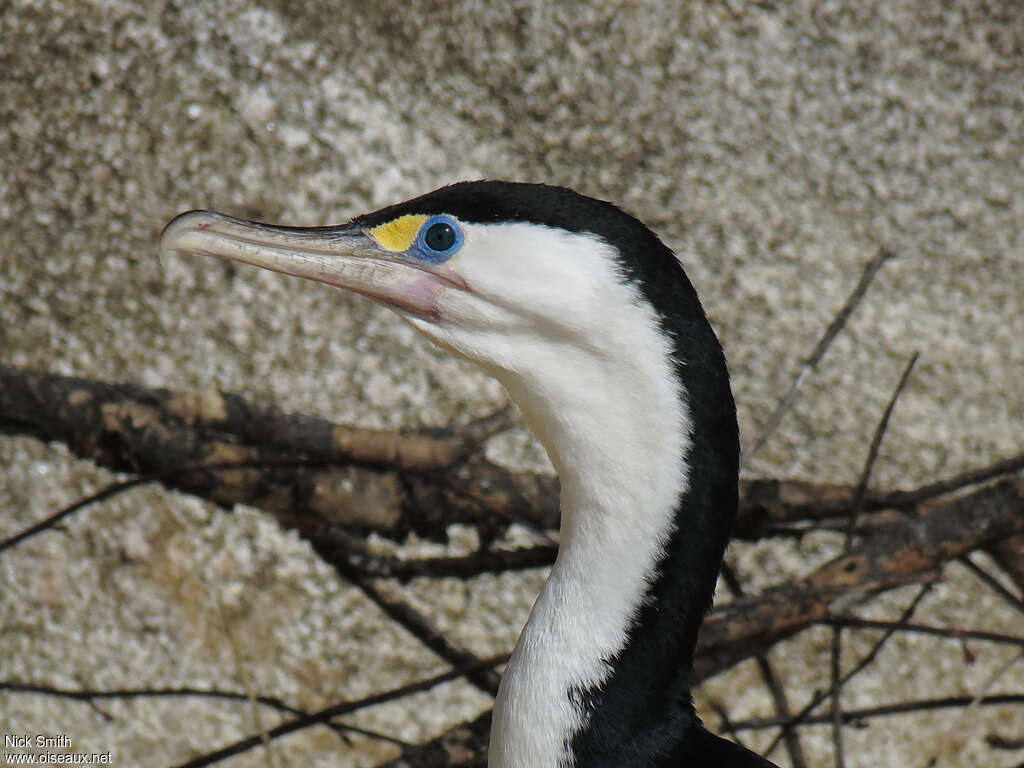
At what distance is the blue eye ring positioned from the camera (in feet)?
4.01

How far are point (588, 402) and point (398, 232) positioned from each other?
0.31 metres

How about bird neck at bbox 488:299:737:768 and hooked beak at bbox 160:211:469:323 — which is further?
hooked beak at bbox 160:211:469:323

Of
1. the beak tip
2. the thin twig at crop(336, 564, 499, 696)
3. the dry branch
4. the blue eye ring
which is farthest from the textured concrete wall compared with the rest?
the blue eye ring

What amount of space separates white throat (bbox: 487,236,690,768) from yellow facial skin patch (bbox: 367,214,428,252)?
188 millimetres

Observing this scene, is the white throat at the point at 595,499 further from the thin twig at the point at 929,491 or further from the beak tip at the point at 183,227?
the thin twig at the point at 929,491

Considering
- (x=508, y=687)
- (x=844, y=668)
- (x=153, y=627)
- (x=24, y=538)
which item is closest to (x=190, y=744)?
(x=153, y=627)

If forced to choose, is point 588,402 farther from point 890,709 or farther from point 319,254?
point 890,709

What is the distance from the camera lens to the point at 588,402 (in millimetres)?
1168

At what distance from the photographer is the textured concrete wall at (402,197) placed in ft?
7.47

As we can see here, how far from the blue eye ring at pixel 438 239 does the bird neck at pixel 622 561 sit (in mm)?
160

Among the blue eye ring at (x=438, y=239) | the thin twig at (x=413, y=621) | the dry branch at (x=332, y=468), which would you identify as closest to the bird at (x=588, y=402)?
the blue eye ring at (x=438, y=239)

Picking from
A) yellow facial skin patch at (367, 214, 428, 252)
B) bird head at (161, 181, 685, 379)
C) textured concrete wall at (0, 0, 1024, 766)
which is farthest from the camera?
textured concrete wall at (0, 0, 1024, 766)

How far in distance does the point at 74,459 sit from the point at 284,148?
81cm

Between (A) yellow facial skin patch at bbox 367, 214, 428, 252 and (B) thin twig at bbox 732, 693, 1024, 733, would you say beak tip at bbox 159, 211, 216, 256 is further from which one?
(B) thin twig at bbox 732, 693, 1024, 733
